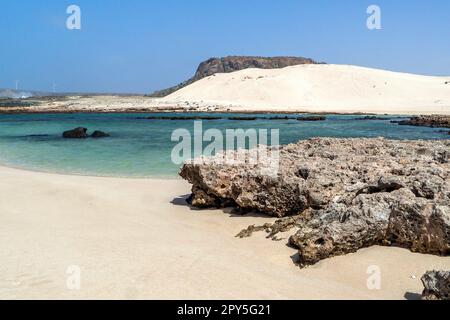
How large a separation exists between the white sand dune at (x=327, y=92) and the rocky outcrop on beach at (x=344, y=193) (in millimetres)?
44110

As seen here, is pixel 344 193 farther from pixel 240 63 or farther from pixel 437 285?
pixel 240 63

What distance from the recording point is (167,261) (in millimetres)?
4836

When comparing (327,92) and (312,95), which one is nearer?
(312,95)

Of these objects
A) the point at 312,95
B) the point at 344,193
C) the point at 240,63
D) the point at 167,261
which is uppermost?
the point at 240,63

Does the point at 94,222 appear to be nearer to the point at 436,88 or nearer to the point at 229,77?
the point at 436,88

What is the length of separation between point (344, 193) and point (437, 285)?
2.52 m

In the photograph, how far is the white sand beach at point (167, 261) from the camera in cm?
412

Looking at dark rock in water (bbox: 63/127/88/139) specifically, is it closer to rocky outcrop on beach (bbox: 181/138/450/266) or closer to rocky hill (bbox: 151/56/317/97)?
rocky outcrop on beach (bbox: 181/138/450/266)

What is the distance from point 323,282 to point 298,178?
2447 mm

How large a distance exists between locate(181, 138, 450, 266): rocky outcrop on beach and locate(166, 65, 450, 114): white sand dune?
1737 inches

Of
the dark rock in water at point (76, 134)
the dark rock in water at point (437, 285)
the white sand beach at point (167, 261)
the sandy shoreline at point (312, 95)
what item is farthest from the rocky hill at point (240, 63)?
the dark rock in water at point (437, 285)

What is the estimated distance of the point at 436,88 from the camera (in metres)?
64.2

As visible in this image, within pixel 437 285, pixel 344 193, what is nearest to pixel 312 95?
pixel 344 193

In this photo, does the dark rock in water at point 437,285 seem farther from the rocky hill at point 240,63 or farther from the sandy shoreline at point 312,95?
the rocky hill at point 240,63
